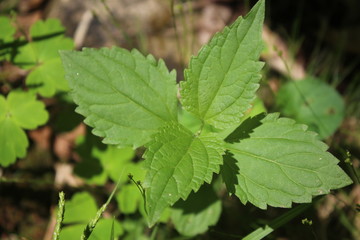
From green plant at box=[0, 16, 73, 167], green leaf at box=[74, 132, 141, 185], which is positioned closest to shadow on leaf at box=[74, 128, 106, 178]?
green leaf at box=[74, 132, 141, 185]

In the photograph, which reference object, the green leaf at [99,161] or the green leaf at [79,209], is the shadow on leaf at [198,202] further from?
the green leaf at [79,209]

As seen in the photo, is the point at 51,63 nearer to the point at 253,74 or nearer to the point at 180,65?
the point at 180,65

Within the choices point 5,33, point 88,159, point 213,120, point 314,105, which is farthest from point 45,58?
point 314,105

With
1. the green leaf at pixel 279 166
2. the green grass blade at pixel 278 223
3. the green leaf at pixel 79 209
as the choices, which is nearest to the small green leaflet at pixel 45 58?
the green leaf at pixel 79 209

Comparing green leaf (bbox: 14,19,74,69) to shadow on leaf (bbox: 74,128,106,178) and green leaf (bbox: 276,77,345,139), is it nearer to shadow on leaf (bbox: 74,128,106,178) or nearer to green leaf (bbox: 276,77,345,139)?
shadow on leaf (bbox: 74,128,106,178)

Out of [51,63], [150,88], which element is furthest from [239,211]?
[51,63]

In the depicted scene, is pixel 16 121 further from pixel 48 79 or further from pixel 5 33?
pixel 5 33
